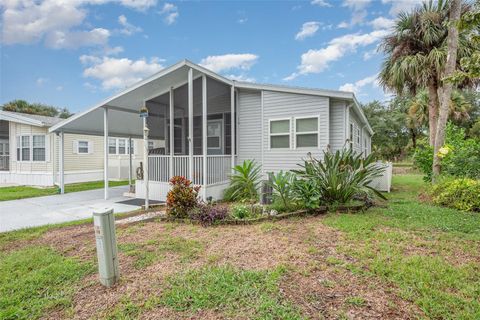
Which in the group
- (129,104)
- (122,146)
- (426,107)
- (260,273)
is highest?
(426,107)

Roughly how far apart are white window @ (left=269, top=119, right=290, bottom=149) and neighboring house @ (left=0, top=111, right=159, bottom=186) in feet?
38.8

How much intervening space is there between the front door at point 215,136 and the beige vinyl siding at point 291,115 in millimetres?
2214

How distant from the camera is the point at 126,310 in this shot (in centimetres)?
237

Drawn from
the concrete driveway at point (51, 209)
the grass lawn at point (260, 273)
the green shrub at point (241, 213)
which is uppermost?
the green shrub at point (241, 213)

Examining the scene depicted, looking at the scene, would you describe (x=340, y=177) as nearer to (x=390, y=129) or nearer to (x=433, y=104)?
(x=433, y=104)

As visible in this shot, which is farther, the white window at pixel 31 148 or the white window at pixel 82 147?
the white window at pixel 82 147

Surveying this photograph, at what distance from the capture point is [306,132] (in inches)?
303

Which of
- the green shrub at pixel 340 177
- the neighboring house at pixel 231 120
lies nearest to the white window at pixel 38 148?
the neighboring house at pixel 231 120

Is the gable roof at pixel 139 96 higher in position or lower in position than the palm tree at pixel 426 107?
lower

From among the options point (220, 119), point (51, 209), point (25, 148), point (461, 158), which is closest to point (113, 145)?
point (25, 148)

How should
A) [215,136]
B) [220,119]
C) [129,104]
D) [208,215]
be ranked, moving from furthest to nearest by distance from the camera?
[215,136] → [220,119] → [129,104] → [208,215]

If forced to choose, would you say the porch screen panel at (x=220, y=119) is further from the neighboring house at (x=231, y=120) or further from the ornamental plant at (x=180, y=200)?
the ornamental plant at (x=180, y=200)

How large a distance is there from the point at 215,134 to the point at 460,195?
7.79m

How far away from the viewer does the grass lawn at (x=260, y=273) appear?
232 cm
